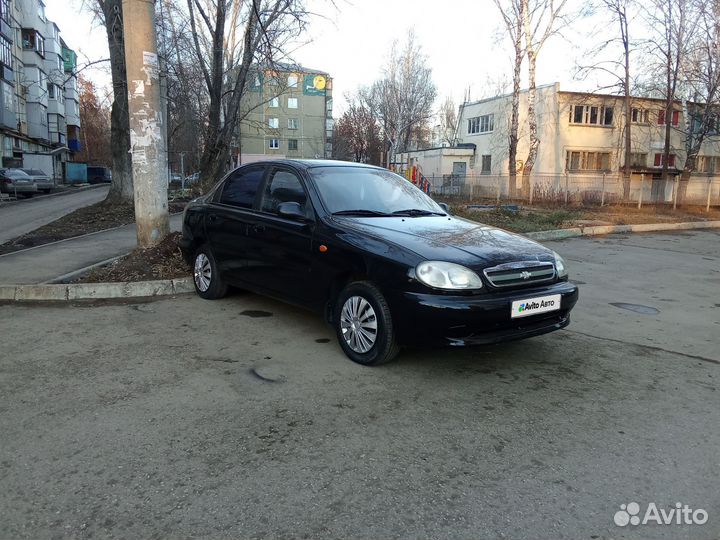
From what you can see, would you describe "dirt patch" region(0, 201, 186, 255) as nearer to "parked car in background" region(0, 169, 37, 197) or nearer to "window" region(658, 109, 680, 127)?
"parked car in background" region(0, 169, 37, 197)

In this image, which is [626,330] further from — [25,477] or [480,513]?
[25,477]

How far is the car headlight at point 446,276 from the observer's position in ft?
12.9

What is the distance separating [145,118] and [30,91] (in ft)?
169

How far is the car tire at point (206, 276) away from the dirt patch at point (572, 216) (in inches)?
350

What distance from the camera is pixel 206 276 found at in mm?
6434

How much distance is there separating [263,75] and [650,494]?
17948 millimetres

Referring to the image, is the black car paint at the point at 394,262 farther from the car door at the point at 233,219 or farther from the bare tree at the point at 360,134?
the bare tree at the point at 360,134

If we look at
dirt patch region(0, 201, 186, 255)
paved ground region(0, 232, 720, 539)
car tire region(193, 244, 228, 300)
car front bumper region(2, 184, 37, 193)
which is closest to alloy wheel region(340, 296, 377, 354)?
paved ground region(0, 232, 720, 539)

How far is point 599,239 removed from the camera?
13.7m

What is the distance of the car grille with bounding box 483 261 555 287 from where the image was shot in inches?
158

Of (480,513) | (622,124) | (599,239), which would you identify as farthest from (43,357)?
(622,124)

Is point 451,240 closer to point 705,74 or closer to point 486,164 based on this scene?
point 705,74

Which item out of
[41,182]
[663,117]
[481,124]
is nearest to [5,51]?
[41,182]

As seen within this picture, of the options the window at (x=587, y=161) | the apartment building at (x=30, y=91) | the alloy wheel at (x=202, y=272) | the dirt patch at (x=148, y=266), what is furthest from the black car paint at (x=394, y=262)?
the apartment building at (x=30, y=91)
